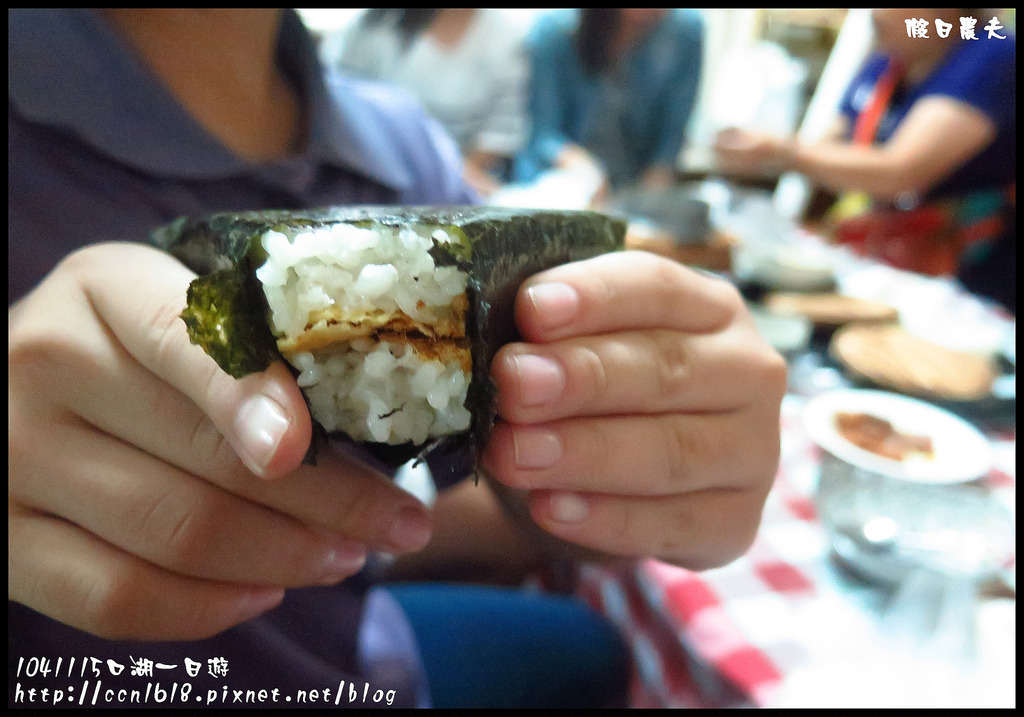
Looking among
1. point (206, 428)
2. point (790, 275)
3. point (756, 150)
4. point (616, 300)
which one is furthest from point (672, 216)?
point (206, 428)

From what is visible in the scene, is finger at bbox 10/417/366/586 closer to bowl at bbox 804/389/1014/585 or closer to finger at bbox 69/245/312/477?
finger at bbox 69/245/312/477

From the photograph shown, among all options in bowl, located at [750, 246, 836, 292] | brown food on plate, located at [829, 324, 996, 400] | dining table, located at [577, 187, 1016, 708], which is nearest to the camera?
dining table, located at [577, 187, 1016, 708]

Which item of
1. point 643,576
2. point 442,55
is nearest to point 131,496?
point 643,576

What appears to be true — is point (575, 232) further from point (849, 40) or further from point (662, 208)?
point (849, 40)

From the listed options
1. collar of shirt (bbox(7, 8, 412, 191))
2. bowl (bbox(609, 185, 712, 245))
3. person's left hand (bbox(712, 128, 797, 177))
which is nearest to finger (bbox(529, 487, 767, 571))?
collar of shirt (bbox(7, 8, 412, 191))

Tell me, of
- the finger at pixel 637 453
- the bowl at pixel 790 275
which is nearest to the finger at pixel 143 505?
the finger at pixel 637 453

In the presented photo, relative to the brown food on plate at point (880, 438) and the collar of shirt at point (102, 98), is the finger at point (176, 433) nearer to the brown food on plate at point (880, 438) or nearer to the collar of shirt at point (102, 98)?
the collar of shirt at point (102, 98)

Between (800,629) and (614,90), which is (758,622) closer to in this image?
(800,629)
